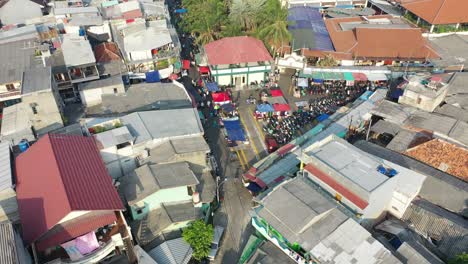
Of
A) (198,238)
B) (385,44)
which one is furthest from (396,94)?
(198,238)

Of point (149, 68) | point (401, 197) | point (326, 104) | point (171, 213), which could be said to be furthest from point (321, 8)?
point (171, 213)

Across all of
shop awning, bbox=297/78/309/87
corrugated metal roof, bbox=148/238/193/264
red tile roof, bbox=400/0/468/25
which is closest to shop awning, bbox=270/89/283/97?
shop awning, bbox=297/78/309/87

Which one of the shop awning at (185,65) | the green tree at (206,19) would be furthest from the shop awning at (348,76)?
the shop awning at (185,65)

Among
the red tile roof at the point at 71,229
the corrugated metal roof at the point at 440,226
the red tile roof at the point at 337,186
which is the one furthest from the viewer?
the corrugated metal roof at the point at 440,226

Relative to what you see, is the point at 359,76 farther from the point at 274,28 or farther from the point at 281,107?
the point at 274,28

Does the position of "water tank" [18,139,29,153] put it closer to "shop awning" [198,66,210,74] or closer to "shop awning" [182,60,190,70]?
"shop awning" [182,60,190,70]

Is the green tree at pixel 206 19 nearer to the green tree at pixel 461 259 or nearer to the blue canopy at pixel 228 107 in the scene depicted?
the blue canopy at pixel 228 107
